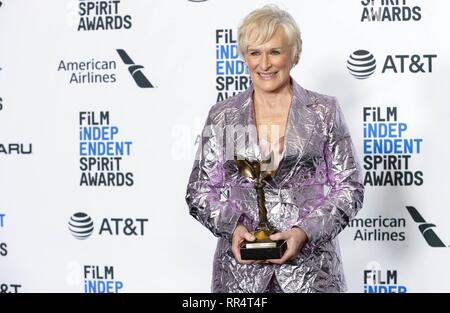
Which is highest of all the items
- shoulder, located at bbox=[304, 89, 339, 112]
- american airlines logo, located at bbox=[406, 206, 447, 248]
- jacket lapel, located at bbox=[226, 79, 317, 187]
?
shoulder, located at bbox=[304, 89, 339, 112]

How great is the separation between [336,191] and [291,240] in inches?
8.7

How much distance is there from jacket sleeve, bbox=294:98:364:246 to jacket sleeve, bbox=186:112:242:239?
22 cm

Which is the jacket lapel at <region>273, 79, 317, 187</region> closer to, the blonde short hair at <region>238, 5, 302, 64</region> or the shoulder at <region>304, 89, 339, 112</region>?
the shoulder at <region>304, 89, 339, 112</region>

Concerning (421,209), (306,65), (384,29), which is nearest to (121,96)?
(306,65)

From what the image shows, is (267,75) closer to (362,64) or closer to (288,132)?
(288,132)

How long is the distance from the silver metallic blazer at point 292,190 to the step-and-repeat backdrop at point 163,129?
41.5 inches

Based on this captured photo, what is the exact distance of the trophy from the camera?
6.89 feet

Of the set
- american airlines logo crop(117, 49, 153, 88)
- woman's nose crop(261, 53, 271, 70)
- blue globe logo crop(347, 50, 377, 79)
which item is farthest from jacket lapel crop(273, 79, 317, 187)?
american airlines logo crop(117, 49, 153, 88)

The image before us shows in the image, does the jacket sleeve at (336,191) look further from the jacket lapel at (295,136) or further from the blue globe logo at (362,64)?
the blue globe logo at (362,64)

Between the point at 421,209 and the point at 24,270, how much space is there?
73.4 inches

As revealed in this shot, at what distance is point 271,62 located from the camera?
225 centimetres

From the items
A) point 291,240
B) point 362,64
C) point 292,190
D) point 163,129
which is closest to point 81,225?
point 163,129

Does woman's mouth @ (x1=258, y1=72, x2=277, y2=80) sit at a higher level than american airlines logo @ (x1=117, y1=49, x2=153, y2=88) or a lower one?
lower
